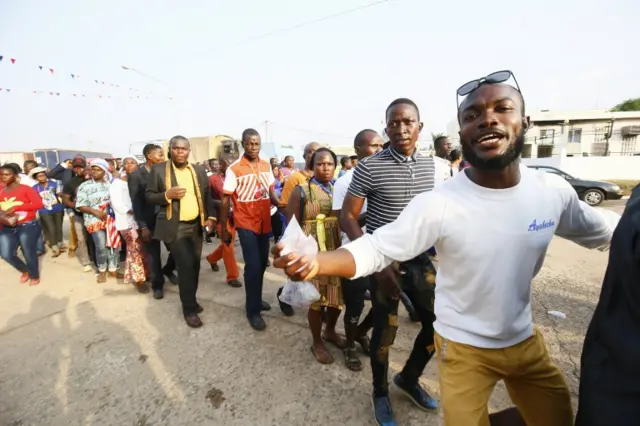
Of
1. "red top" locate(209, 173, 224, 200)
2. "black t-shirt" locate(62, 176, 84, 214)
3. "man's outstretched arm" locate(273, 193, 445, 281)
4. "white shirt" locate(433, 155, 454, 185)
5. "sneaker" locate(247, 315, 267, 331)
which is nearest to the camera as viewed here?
"man's outstretched arm" locate(273, 193, 445, 281)

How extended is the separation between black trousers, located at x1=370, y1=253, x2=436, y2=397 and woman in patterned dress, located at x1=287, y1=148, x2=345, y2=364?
67cm

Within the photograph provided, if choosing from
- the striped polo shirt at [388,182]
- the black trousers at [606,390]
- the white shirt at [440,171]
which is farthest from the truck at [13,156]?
the black trousers at [606,390]

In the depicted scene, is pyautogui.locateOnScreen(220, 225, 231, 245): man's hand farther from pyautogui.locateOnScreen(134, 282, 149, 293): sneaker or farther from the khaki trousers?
the khaki trousers

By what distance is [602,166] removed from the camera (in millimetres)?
19047

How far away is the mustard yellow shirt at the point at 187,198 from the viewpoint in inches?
140

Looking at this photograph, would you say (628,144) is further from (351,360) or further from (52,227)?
(52,227)

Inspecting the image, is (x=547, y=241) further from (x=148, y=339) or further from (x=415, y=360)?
(x=148, y=339)

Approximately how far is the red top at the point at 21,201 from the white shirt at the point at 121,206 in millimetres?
1589

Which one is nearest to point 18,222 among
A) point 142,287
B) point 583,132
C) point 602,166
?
point 142,287

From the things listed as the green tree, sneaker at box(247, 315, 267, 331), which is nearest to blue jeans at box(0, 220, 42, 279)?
sneaker at box(247, 315, 267, 331)

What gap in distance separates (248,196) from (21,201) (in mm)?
3939

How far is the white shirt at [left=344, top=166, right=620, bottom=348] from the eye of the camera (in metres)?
1.30

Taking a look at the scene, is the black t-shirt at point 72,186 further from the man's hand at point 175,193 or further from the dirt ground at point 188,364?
the man's hand at point 175,193

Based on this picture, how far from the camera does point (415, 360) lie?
216 cm
